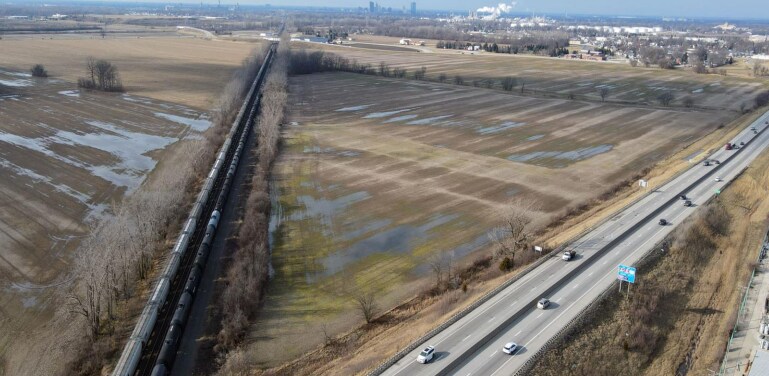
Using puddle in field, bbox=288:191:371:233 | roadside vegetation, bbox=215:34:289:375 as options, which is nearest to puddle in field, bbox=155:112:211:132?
roadside vegetation, bbox=215:34:289:375

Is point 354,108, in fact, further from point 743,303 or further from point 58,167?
point 743,303

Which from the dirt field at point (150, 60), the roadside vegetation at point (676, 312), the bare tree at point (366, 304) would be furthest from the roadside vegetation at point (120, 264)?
the dirt field at point (150, 60)

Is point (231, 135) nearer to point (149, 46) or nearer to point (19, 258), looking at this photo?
point (19, 258)

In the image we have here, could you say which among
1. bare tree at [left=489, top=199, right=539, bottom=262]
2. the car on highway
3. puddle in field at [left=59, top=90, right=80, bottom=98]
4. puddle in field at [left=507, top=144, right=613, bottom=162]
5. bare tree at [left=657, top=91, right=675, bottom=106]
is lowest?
the car on highway

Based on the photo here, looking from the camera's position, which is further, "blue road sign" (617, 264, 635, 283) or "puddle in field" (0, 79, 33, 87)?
"puddle in field" (0, 79, 33, 87)

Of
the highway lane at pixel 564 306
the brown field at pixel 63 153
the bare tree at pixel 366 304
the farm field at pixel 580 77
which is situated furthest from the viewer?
the farm field at pixel 580 77

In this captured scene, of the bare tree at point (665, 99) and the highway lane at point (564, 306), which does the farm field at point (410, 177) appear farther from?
the highway lane at point (564, 306)

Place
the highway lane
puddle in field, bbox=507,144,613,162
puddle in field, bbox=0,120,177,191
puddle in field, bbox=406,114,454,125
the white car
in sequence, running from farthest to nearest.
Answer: puddle in field, bbox=406,114,454,125, puddle in field, bbox=507,144,613,162, puddle in field, bbox=0,120,177,191, the highway lane, the white car

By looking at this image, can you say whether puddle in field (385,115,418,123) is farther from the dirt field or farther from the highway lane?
the highway lane
